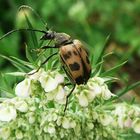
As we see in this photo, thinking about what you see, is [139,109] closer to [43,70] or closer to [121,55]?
[43,70]

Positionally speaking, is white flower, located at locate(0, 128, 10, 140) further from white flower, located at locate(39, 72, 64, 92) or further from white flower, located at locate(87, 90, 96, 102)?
white flower, located at locate(87, 90, 96, 102)

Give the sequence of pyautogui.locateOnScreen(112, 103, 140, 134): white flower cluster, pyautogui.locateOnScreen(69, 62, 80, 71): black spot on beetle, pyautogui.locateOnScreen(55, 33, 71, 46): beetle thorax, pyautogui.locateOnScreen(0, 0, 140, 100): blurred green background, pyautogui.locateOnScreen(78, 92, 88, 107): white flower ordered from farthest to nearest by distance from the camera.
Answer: pyautogui.locateOnScreen(0, 0, 140, 100): blurred green background
pyautogui.locateOnScreen(112, 103, 140, 134): white flower cluster
pyautogui.locateOnScreen(55, 33, 71, 46): beetle thorax
pyautogui.locateOnScreen(78, 92, 88, 107): white flower
pyautogui.locateOnScreen(69, 62, 80, 71): black spot on beetle

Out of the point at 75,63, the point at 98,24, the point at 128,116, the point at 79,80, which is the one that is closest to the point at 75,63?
the point at 75,63

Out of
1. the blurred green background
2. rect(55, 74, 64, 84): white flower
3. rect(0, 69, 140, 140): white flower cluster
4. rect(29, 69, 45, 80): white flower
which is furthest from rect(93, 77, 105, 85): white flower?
the blurred green background

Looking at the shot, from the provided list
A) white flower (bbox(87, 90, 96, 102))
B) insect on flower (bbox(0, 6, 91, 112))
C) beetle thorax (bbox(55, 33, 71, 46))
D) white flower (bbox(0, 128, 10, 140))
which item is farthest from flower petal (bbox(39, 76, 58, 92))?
white flower (bbox(0, 128, 10, 140))

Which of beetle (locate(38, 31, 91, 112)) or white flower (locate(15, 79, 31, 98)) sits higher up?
beetle (locate(38, 31, 91, 112))

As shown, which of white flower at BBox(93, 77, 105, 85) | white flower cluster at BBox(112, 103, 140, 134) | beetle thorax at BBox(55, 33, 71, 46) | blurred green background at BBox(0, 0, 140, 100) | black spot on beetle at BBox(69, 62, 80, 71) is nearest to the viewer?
black spot on beetle at BBox(69, 62, 80, 71)

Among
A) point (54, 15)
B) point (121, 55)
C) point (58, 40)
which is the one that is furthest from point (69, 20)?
point (58, 40)

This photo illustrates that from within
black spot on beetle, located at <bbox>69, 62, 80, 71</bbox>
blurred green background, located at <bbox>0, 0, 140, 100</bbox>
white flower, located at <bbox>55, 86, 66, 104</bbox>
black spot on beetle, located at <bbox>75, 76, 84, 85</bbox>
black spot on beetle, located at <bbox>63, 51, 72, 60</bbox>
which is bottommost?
white flower, located at <bbox>55, 86, 66, 104</bbox>

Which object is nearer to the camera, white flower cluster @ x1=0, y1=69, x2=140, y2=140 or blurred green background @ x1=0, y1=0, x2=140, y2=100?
white flower cluster @ x1=0, y1=69, x2=140, y2=140
